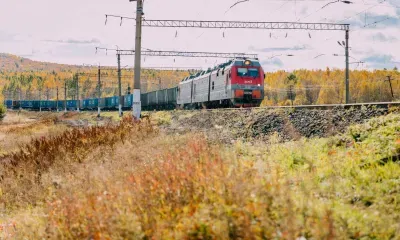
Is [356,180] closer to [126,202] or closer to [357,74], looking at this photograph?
[126,202]

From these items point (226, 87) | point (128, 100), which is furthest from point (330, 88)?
point (226, 87)

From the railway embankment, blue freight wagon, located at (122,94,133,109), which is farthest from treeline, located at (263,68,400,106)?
the railway embankment

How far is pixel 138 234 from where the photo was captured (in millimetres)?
4141

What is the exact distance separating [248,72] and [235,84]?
148cm

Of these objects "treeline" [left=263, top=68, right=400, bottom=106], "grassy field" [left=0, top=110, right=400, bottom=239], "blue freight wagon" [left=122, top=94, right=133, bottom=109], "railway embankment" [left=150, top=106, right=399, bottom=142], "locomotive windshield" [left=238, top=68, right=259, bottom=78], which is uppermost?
"treeline" [left=263, top=68, right=400, bottom=106]

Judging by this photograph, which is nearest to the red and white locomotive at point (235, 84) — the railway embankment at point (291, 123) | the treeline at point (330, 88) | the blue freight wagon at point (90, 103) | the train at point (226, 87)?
the train at point (226, 87)

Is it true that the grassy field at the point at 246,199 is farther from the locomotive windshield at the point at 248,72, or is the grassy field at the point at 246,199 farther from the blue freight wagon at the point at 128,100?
the blue freight wagon at the point at 128,100

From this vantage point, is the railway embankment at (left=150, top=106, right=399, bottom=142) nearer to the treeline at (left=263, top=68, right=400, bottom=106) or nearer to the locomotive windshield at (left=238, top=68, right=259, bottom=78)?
the locomotive windshield at (left=238, top=68, right=259, bottom=78)

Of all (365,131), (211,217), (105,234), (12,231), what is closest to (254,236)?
(211,217)

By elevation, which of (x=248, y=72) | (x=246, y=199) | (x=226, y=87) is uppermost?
(x=248, y=72)

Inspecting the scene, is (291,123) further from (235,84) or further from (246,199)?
(235,84)

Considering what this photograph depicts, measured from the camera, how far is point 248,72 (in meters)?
26.5

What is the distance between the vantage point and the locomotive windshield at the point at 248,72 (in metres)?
26.1

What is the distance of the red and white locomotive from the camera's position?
1015 inches
